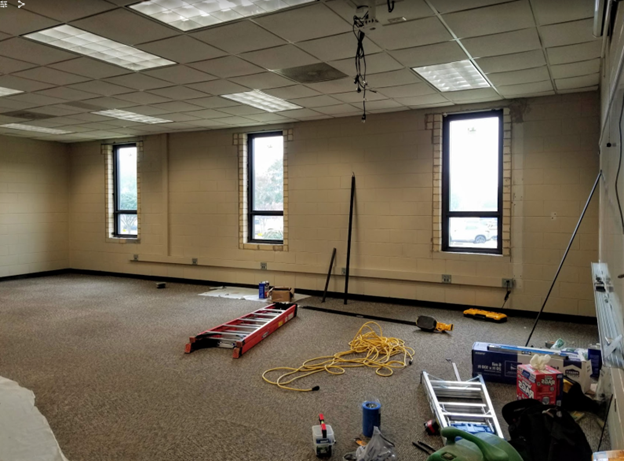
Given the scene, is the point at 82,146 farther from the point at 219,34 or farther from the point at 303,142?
the point at 219,34

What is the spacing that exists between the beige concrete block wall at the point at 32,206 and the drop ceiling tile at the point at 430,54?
775cm

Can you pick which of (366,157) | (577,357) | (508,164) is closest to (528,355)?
(577,357)

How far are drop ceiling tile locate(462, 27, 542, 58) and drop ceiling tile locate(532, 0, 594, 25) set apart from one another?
7.5 inches

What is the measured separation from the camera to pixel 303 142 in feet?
22.5

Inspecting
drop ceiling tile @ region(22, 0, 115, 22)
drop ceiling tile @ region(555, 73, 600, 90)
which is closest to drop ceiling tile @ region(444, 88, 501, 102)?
drop ceiling tile @ region(555, 73, 600, 90)

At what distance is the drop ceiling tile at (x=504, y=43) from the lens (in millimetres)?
3420

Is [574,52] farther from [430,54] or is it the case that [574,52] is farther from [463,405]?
[463,405]

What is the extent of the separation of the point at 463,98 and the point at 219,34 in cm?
327

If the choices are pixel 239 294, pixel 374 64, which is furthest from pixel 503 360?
pixel 239 294

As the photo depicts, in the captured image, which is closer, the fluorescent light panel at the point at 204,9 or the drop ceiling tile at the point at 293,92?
the fluorescent light panel at the point at 204,9

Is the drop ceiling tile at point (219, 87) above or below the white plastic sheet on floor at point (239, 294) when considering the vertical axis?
above

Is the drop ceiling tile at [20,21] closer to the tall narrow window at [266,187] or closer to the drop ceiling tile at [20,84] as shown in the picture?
the drop ceiling tile at [20,84]

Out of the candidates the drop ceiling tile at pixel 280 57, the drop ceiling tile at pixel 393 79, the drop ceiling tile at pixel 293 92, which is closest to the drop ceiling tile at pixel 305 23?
the drop ceiling tile at pixel 280 57

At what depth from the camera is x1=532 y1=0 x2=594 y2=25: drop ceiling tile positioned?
113 inches
